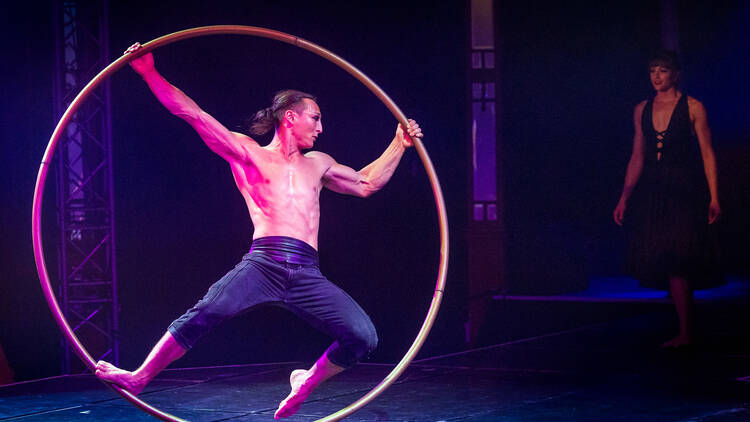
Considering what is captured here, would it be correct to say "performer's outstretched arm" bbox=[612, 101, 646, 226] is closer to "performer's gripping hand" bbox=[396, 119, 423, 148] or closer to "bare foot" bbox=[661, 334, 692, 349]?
"bare foot" bbox=[661, 334, 692, 349]

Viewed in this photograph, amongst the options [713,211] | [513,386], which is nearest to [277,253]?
[513,386]

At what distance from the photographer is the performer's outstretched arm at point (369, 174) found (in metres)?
4.98

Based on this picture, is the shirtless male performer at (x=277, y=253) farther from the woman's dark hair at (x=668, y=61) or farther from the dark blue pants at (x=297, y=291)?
the woman's dark hair at (x=668, y=61)

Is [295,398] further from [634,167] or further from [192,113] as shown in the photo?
[634,167]

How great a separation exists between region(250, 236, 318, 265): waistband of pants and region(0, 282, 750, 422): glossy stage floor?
1240mm

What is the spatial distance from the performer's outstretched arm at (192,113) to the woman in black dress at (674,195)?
142 inches

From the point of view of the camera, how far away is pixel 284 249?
4.67m

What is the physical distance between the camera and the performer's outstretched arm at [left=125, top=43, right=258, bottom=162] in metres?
4.56

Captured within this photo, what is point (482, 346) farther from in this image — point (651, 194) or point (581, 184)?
point (581, 184)

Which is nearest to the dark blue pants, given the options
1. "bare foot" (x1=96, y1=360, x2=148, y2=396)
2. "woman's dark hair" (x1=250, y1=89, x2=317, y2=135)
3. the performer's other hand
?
"bare foot" (x1=96, y1=360, x2=148, y2=396)

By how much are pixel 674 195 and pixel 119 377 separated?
171 inches

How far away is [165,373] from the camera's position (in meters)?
7.37

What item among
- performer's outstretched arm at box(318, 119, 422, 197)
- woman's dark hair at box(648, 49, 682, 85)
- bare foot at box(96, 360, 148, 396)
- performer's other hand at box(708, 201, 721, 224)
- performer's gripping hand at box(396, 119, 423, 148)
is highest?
woman's dark hair at box(648, 49, 682, 85)

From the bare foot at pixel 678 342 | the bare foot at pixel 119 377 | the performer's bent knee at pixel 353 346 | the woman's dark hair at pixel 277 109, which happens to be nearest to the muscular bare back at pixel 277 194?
the woman's dark hair at pixel 277 109
